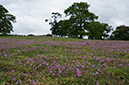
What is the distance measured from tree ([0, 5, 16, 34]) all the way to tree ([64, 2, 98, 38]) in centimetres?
2095

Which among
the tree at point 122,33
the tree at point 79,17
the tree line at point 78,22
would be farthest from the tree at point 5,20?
the tree at point 122,33

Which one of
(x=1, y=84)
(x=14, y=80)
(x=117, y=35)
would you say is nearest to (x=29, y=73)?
(x=14, y=80)

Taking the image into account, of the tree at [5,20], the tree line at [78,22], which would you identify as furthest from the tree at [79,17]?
the tree at [5,20]

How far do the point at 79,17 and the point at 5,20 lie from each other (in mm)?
25586

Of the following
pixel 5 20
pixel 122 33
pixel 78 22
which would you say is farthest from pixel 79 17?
pixel 122 33

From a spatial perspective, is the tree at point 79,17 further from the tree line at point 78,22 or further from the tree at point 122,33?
the tree at point 122,33

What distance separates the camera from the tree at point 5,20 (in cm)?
3450

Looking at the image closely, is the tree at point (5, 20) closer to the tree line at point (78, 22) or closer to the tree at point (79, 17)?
the tree line at point (78, 22)

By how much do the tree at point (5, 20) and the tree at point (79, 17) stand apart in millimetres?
20949

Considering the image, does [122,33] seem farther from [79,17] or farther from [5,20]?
[5,20]

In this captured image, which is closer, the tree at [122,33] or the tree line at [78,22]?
the tree line at [78,22]

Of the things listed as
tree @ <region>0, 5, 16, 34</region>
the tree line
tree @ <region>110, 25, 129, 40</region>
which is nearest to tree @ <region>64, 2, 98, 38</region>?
the tree line

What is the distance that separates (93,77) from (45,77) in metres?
2.16

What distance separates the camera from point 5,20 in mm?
35250
